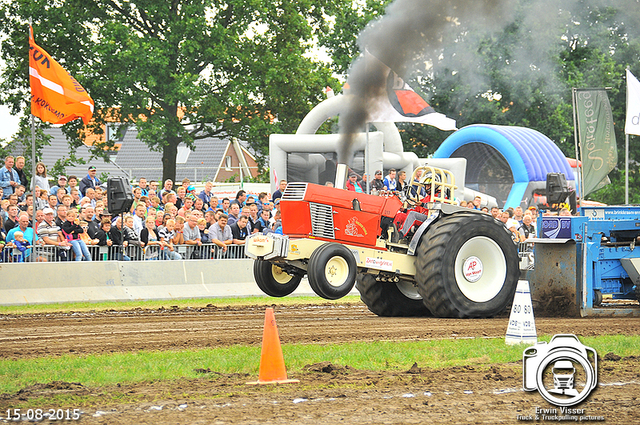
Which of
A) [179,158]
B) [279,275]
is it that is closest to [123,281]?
[279,275]

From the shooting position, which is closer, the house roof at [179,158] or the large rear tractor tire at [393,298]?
the large rear tractor tire at [393,298]

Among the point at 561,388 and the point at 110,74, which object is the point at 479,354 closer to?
the point at 561,388

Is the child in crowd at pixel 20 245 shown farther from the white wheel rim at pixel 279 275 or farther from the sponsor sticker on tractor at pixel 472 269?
the sponsor sticker on tractor at pixel 472 269

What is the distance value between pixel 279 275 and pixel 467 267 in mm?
2520

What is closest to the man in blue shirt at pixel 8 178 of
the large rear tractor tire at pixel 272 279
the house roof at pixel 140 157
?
the large rear tractor tire at pixel 272 279

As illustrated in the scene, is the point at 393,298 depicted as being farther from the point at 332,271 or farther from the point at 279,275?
the point at 332,271

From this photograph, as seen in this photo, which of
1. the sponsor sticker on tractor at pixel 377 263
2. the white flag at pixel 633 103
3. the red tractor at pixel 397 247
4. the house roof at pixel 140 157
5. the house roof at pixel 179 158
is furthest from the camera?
the house roof at pixel 179 158

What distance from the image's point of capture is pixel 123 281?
15109mm

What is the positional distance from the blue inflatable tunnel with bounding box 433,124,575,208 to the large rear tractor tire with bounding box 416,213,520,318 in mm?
17244

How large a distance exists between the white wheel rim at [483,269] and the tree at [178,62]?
2241cm

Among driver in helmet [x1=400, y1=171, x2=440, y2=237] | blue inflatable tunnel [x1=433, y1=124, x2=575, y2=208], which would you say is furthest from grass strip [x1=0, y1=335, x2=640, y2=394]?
blue inflatable tunnel [x1=433, y1=124, x2=575, y2=208]

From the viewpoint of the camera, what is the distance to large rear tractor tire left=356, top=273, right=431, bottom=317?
12.2 m

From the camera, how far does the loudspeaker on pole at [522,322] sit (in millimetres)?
8648

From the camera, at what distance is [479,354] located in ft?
26.5
